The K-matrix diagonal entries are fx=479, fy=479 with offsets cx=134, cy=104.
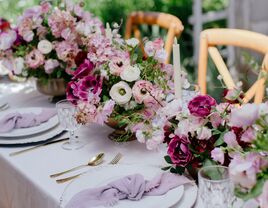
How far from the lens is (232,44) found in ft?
5.86

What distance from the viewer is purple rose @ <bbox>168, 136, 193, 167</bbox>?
1.04m

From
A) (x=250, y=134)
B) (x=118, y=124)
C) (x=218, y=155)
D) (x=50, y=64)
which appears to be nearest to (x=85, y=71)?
(x=118, y=124)

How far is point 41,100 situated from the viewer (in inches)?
69.2

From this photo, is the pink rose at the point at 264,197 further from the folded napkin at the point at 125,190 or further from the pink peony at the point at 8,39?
the pink peony at the point at 8,39

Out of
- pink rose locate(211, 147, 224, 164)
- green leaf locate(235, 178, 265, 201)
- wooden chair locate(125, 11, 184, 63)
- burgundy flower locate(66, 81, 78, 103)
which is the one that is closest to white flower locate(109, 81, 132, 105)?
burgundy flower locate(66, 81, 78, 103)

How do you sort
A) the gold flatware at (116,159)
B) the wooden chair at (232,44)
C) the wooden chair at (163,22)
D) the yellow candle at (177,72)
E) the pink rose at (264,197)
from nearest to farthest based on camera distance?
1. the pink rose at (264,197)
2. the yellow candle at (177,72)
3. the gold flatware at (116,159)
4. the wooden chair at (232,44)
5. the wooden chair at (163,22)

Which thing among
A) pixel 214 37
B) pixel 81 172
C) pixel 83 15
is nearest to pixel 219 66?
pixel 214 37

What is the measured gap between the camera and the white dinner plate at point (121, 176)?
39.7 inches

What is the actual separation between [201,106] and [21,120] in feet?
2.24

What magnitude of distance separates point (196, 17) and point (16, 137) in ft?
7.18

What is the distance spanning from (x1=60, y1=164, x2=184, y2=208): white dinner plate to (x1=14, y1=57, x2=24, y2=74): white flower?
544 mm

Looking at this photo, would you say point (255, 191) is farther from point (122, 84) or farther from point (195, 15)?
point (195, 15)

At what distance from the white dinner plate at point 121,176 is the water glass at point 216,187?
98 millimetres

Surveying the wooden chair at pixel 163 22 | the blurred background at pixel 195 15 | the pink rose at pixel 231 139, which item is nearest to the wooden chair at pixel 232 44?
the wooden chair at pixel 163 22
